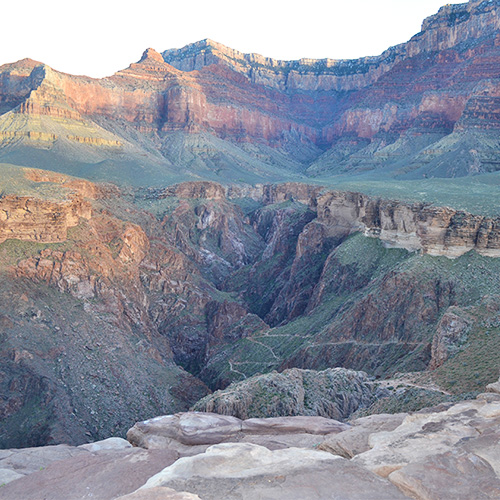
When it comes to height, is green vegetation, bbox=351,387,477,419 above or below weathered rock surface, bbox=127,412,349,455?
below

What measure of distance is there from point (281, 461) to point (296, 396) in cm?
1705

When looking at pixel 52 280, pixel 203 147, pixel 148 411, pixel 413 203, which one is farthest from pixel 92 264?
pixel 203 147

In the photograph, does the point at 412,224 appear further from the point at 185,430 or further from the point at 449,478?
the point at 449,478

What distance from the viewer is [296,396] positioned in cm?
3366

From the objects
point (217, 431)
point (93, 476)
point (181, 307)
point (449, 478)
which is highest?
point (449, 478)

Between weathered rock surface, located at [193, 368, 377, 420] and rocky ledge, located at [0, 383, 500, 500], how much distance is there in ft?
26.3

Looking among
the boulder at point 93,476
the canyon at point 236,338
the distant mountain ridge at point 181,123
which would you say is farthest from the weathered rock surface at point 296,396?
the distant mountain ridge at point 181,123

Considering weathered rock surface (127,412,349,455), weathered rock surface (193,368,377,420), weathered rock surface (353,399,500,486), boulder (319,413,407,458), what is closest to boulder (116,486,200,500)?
weathered rock surface (353,399,500,486)

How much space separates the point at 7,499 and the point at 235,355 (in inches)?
1864

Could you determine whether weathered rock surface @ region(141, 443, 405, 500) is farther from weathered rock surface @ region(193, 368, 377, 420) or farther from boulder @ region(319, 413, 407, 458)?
weathered rock surface @ region(193, 368, 377, 420)

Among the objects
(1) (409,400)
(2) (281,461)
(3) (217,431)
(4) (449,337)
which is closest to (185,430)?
(3) (217,431)

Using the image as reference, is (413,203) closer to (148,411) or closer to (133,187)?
(148,411)

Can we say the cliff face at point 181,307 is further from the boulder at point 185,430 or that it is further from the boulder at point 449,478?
the boulder at point 449,478

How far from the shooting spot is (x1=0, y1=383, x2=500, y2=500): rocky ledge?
14.8 metres
